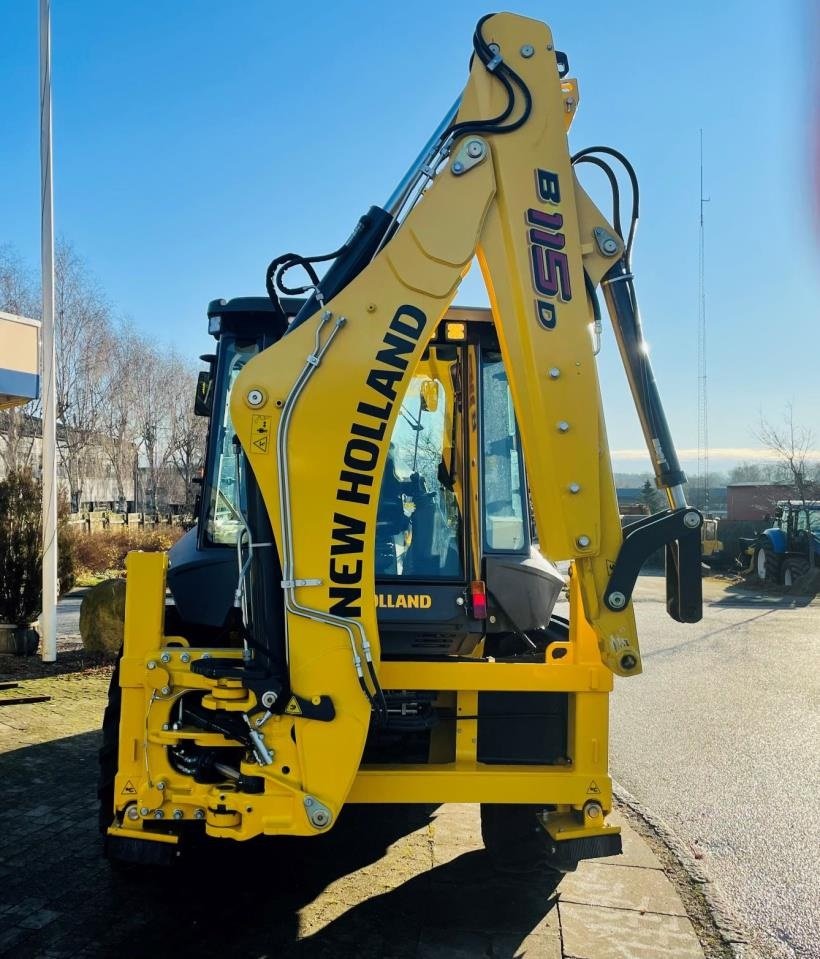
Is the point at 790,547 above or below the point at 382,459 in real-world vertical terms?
below

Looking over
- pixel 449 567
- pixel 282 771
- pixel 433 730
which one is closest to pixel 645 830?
pixel 433 730

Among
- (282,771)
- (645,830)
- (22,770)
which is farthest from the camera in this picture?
(22,770)

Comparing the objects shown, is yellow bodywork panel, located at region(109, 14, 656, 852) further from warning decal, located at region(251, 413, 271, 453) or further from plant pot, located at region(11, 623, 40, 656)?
plant pot, located at region(11, 623, 40, 656)

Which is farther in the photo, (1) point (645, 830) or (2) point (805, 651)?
(2) point (805, 651)

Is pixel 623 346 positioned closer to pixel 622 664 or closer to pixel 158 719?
pixel 622 664

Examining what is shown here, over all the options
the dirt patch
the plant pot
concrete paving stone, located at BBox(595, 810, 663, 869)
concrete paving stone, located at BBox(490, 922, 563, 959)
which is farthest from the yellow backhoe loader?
the plant pot

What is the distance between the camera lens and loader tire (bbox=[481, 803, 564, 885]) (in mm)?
4234

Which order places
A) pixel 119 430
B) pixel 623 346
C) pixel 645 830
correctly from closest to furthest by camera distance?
pixel 623 346
pixel 645 830
pixel 119 430

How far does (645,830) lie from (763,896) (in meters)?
0.96

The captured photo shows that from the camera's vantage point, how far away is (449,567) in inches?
163

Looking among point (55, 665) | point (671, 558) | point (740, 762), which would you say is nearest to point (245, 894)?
point (671, 558)

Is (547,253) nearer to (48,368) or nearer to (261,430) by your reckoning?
(261,430)

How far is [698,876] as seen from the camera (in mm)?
4613

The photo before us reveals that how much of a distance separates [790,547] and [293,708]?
67.3 ft
